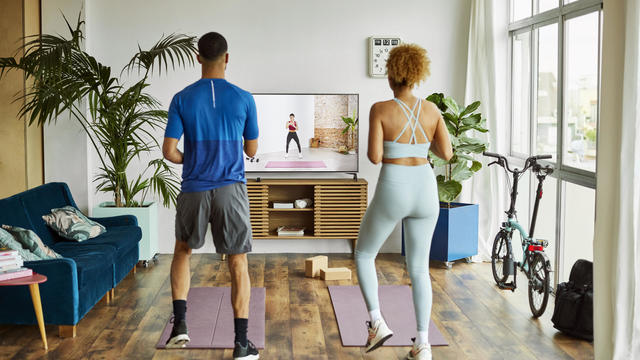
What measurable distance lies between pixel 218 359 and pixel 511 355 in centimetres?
152

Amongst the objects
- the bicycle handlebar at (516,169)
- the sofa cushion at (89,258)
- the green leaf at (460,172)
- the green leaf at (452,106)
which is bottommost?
the sofa cushion at (89,258)

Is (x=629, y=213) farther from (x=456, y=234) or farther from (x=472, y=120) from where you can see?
(x=456, y=234)

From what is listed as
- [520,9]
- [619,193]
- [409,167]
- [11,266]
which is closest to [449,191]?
[520,9]

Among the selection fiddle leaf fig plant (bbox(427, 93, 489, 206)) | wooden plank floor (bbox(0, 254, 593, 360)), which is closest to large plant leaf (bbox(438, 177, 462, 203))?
fiddle leaf fig plant (bbox(427, 93, 489, 206))

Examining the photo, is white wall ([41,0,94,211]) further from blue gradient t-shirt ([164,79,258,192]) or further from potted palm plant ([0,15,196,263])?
blue gradient t-shirt ([164,79,258,192])

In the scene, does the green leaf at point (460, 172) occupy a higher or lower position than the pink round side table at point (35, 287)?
higher

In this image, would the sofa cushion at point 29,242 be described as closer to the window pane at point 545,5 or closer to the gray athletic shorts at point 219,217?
the gray athletic shorts at point 219,217

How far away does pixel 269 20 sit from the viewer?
588 centimetres

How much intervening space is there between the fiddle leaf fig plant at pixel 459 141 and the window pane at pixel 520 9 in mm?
898

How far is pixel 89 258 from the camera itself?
3.87m

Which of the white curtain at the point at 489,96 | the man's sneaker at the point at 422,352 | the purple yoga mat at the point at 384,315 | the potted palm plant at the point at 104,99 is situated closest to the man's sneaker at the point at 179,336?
the purple yoga mat at the point at 384,315

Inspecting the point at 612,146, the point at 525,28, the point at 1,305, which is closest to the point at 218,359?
the point at 1,305

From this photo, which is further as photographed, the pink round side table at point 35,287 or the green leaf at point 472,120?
the green leaf at point 472,120

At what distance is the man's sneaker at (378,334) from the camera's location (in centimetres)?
313
